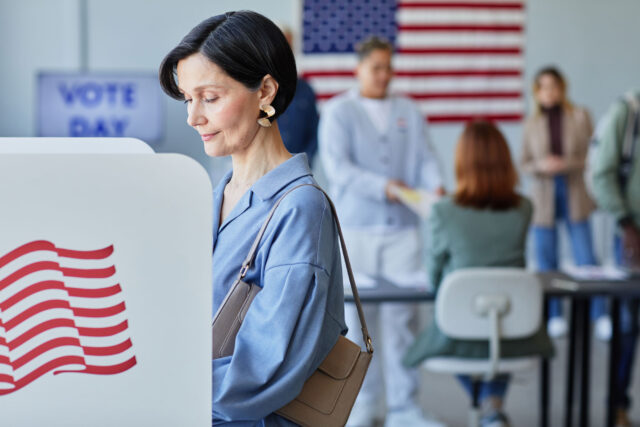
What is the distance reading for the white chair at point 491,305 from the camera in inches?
118

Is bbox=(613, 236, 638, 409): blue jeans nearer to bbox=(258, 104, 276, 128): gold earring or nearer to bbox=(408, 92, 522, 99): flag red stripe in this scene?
bbox=(258, 104, 276, 128): gold earring

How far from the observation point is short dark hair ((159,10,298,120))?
3.90 feet

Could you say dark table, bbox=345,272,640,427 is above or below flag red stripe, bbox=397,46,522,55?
below

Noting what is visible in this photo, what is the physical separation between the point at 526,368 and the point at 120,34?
4.36 meters

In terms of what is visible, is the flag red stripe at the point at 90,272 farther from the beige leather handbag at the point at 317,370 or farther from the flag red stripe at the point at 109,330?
the beige leather handbag at the point at 317,370

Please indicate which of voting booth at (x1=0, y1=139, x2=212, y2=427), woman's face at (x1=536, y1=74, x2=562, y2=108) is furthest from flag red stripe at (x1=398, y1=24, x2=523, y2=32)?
voting booth at (x1=0, y1=139, x2=212, y2=427)

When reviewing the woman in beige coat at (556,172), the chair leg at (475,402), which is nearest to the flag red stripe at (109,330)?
the chair leg at (475,402)

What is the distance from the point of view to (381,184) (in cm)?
383

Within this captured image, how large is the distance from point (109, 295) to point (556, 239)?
539 centimetres

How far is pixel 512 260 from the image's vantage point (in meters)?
3.19

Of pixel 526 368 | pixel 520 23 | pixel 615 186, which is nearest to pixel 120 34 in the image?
pixel 520 23

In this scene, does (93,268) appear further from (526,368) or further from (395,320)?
(395,320)

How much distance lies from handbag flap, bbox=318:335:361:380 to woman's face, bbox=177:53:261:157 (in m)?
0.34

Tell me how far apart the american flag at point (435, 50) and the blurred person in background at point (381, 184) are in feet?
8.36
